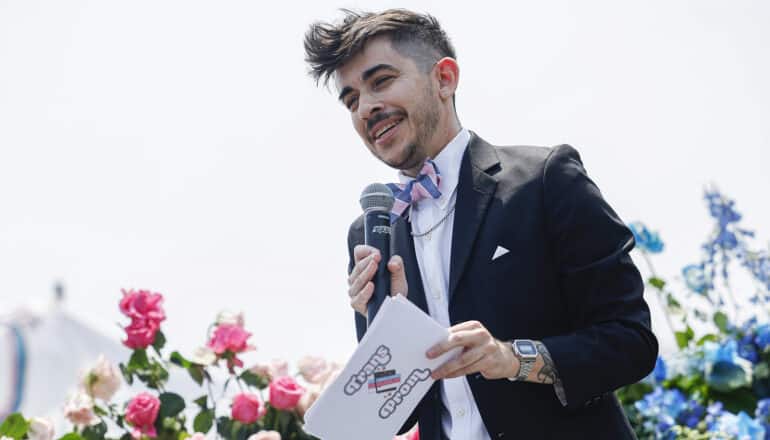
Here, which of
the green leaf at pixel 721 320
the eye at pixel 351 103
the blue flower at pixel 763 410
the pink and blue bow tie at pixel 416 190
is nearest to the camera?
the pink and blue bow tie at pixel 416 190

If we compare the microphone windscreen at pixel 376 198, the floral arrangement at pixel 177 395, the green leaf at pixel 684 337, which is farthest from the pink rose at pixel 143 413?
the green leaf at pixel 684 337

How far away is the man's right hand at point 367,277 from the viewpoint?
150cm

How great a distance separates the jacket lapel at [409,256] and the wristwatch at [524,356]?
1.02ft

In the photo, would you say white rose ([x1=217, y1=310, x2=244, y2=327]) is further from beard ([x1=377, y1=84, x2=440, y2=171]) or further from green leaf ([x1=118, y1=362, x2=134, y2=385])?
beard ([x1=377, y1=84, x2=440, y2=171])

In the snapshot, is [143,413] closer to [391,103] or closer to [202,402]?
[202,402]

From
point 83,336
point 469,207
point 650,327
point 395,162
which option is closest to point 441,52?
point 395,162

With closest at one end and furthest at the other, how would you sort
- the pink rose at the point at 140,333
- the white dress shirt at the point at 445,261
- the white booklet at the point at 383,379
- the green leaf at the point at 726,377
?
the white booklet at the point at 383,379, the white dress shirt at the point at 445,261, the pink rose at the point at 140,333, the green leaf at the point at 726,377

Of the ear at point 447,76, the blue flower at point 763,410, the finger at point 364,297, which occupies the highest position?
the ear at point 447,76

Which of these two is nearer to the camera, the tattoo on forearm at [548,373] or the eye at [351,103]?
the tattoo on forearm at [548,373]

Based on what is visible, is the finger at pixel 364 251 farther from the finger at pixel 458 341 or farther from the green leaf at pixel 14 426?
the green leaf at pixel 14 426

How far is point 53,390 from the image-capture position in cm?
1040

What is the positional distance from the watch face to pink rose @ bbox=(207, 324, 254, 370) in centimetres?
177

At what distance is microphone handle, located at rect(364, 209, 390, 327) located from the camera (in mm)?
1499

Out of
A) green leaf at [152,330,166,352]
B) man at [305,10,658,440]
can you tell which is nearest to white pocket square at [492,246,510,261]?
man at [305,10,658,440]
